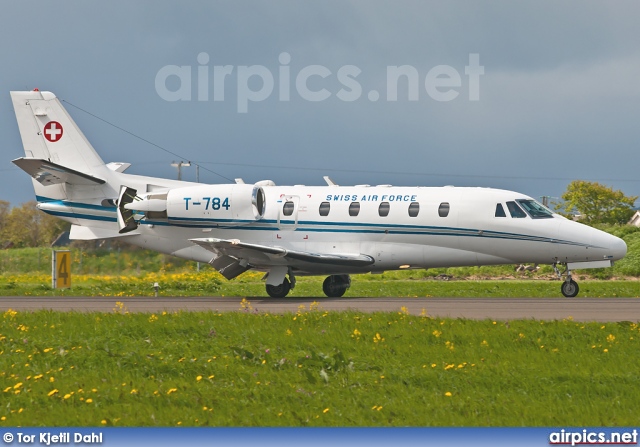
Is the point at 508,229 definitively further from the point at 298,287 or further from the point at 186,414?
the point at 186,414

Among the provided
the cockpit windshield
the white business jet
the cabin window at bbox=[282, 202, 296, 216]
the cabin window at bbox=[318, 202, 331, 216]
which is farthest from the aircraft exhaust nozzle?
the cockpit windshield

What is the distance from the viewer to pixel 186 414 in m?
11.0

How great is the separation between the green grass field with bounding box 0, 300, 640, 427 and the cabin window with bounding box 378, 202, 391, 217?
996 cm

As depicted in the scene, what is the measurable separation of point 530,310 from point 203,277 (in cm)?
2133

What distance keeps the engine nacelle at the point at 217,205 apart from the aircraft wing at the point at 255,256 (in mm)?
1432

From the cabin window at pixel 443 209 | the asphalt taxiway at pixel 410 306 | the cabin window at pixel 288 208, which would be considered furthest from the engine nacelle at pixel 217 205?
the cabin window at pixel 443 209

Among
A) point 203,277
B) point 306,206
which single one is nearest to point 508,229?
point 306,206

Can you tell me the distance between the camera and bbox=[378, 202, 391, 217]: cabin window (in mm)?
27828

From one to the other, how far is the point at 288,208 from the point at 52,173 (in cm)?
729

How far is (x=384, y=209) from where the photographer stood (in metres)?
27.9

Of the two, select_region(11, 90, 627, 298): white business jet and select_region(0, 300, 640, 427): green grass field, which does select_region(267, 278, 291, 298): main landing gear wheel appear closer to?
select_region(11, 90, 627, 298): white business jet

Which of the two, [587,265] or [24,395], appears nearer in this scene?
[24,395]


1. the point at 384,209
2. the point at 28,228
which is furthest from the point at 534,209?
the point at 28,228

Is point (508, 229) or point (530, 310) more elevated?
point (508, 229)
